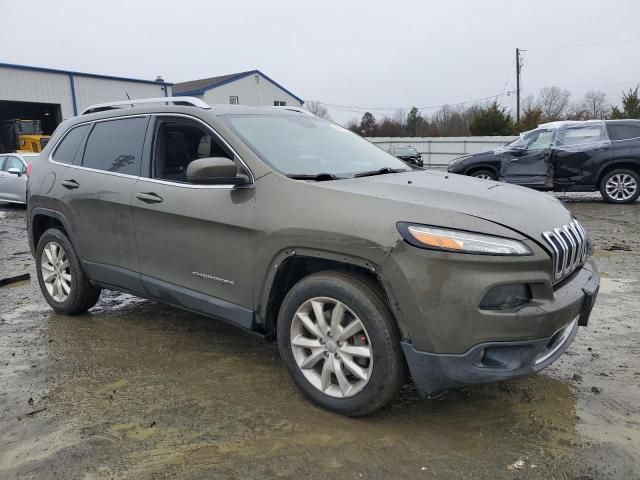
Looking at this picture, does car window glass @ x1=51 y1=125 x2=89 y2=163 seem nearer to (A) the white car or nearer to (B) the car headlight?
(B) the car headlight

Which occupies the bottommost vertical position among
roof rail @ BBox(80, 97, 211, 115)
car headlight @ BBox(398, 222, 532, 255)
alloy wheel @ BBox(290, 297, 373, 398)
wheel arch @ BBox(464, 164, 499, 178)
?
alloy wheel @ BBox(290, 297, 373, 398)

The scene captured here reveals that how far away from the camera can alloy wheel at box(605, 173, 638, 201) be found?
1155 cm

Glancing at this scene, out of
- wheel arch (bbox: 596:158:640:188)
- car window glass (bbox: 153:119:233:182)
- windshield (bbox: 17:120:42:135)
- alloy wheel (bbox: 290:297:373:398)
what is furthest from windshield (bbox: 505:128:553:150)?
windshield (bbox: 17:120:42:135)

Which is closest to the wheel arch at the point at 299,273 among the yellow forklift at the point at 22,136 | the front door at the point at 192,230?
the front door at the point at 192,230

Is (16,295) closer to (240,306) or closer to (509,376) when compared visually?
(240,306)

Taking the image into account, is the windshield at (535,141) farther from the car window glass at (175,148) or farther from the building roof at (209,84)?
the building roof at (209,84)

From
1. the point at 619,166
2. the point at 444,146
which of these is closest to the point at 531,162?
the point at 619,166

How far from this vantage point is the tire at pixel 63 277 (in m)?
4.67

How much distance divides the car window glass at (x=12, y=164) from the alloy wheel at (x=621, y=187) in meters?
14.2

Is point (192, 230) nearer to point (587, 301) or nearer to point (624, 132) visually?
point (587, 301)

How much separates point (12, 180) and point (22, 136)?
46.6ft

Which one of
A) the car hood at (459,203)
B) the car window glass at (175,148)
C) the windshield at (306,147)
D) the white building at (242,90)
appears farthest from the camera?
the white building at (242,90)

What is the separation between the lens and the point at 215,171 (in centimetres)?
321

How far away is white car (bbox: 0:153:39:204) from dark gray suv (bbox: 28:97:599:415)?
34.5ft
